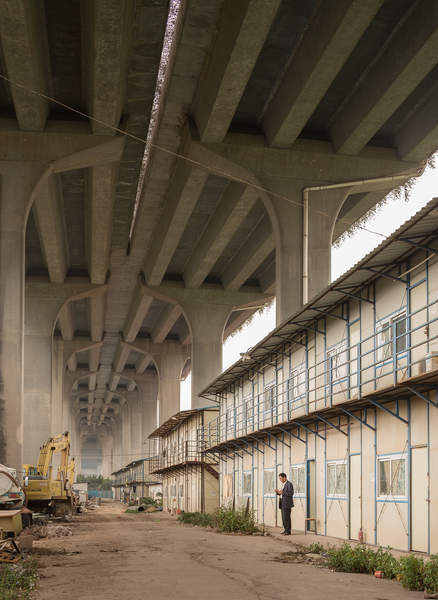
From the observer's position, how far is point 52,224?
37.6 meters

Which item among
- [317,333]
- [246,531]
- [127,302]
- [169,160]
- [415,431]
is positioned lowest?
[246,531]

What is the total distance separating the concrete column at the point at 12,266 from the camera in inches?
1112

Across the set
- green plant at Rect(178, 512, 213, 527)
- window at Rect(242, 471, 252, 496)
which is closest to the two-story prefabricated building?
green plant at Rect(178, 512, 213, 527)

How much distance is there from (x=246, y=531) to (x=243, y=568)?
10.8 m

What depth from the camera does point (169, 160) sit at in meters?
32.5

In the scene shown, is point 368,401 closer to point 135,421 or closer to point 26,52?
point 26,52

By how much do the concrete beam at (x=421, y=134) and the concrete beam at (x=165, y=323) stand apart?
2630 cm

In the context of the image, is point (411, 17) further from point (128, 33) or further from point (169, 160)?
point (169, 160)

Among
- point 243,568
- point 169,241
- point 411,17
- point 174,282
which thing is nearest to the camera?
point 243,568

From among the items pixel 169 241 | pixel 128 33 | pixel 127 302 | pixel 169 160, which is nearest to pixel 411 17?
pixel 128 33

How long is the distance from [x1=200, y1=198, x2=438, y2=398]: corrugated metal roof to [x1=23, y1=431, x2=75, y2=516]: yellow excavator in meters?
12.1

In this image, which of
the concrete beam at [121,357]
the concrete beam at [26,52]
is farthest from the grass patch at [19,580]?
the concrete beam at [121,357]

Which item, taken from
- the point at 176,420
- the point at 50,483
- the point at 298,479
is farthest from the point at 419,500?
the point at 176,420

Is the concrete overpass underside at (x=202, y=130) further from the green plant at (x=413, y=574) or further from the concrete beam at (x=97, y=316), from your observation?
the green plant at (x=413, y=574)
